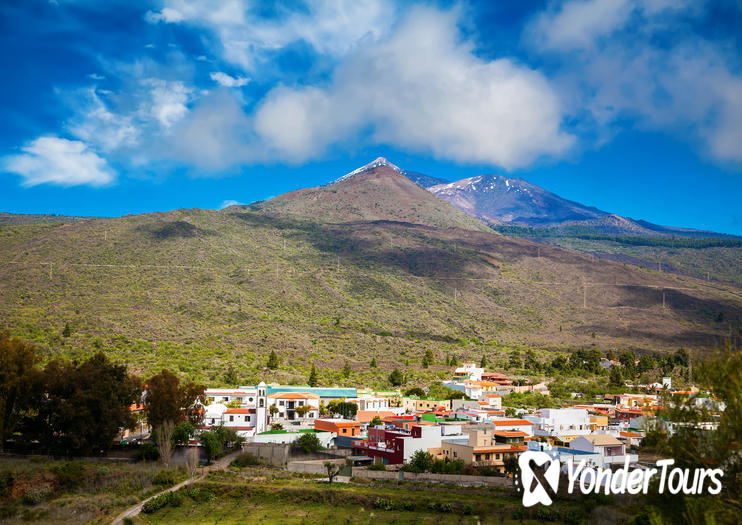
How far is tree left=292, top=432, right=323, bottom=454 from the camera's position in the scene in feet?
115

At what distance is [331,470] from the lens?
30625mm

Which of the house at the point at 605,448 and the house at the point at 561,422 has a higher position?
the house at the point at 561,422

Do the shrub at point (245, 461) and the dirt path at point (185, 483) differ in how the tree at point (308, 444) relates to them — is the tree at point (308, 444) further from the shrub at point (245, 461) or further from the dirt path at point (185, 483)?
the dirt path at point (185, 483)

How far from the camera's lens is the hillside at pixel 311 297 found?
65688 mm

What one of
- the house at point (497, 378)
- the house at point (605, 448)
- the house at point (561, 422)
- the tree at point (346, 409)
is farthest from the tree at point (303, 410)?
the house at point (497, 378)

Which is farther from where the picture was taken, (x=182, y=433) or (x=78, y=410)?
(x=182, y=433)

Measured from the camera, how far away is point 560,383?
62.7m

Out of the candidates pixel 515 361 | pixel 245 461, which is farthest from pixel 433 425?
pixel 515 361

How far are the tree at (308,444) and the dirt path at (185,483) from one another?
2.93 meters

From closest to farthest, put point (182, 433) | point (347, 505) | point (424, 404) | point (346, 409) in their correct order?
point (347, 505)
point (182, 433)
point (346, 409)
point (424, 404)

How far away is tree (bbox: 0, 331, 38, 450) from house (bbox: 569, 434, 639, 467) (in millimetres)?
25299

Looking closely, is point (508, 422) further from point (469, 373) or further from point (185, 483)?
point (469, 373)

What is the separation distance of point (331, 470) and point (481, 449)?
674 cm

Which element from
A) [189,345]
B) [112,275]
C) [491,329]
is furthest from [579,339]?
[112,275]
